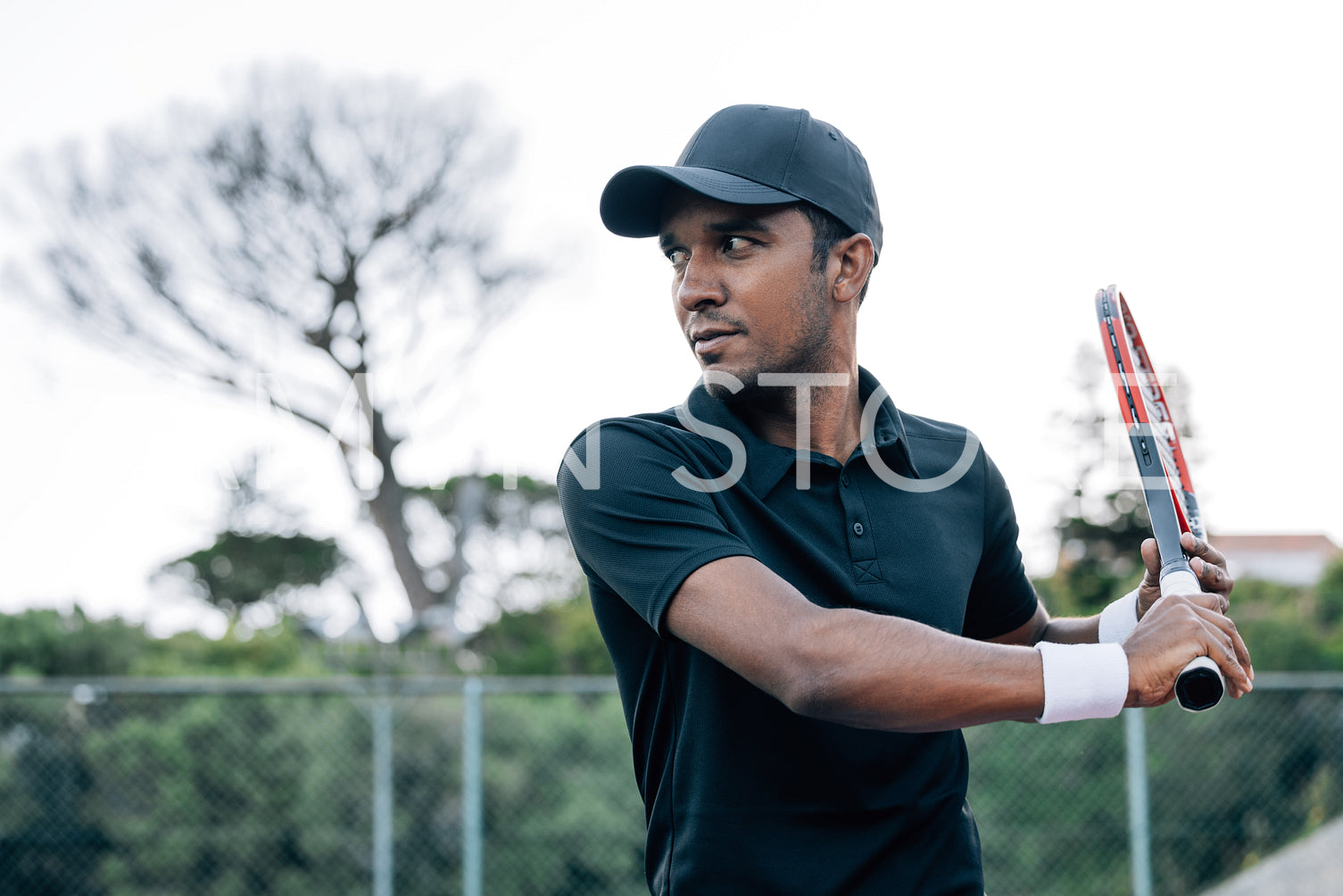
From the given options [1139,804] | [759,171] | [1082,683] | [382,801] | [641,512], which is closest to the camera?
[1082,683]

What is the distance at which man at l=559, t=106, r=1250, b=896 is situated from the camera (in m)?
1.65

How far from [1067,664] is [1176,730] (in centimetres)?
683

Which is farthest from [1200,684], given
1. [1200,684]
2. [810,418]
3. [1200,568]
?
[810,418]

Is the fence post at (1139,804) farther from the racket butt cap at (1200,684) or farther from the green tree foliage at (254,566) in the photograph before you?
the green tree foliage at (254,566)

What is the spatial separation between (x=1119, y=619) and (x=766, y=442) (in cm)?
86

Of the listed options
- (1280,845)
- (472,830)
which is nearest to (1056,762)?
(1280,845)

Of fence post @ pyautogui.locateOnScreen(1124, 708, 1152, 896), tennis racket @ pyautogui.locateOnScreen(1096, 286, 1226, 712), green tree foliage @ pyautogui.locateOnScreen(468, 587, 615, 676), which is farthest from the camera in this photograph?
green tree foliage @ pyautogui.locateOnScreen(468, 587, 615, 676)

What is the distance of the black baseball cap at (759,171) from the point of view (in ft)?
6.58

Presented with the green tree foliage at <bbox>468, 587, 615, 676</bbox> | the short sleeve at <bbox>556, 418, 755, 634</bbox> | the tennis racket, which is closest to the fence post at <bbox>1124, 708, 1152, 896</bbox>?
the green tree foliage at <bbox>468, 587, 615, 676</bbox>

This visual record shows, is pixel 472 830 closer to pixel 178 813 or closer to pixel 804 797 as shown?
pixel 178 813

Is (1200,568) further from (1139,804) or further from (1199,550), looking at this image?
(1139,804)

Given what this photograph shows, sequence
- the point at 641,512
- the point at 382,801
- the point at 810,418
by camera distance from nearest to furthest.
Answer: the point at 641,512 → the point at 810,418 → the point at 382,801

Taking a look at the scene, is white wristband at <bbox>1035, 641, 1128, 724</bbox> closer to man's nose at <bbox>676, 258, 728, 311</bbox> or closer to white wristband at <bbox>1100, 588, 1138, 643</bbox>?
white wristband at <bbox>1100, 588, 1138, 643</bbox>

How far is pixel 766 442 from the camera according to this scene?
2.08 m
